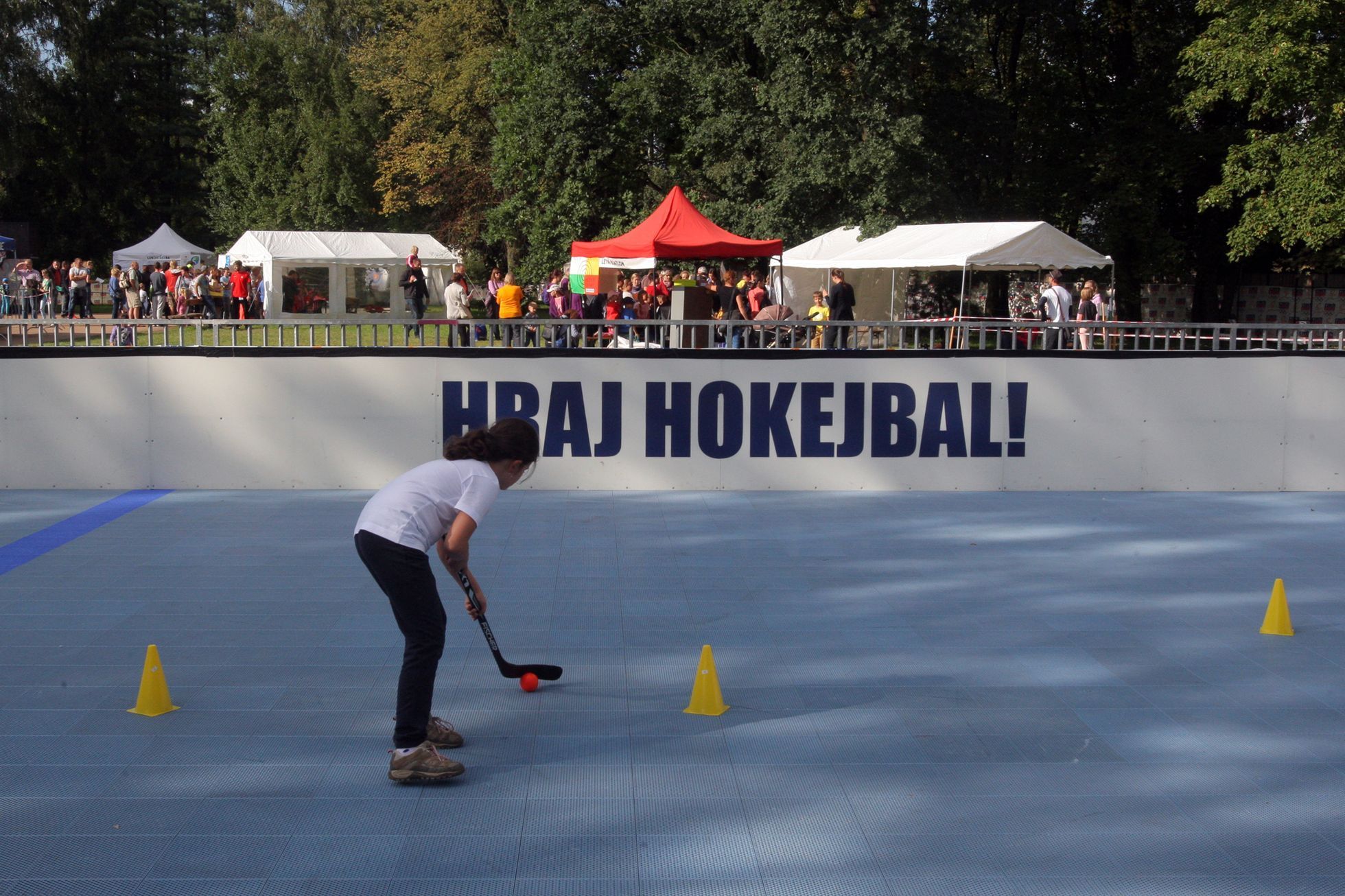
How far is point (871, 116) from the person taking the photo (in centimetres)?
3303

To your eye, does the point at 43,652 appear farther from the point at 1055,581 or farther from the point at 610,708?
the point at 1055,581

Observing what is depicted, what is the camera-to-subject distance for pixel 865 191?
33438 millimetres

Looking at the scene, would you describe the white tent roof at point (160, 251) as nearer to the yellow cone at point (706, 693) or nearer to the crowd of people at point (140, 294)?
the crowd of people at point (140, 294)

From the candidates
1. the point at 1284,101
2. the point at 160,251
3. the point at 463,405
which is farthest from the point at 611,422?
the point at 160,251

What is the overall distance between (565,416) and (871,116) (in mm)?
22902

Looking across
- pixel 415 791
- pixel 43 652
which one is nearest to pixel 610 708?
pixel 415 791

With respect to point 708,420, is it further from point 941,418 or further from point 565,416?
point 941,418

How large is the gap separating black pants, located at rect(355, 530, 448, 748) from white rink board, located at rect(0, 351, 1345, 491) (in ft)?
26.2

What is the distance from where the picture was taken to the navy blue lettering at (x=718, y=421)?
42.4 feet

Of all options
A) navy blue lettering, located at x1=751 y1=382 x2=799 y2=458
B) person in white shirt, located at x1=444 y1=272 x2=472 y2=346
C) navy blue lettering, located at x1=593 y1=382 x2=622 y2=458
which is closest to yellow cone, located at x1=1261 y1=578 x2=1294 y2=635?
navy blue lettering, located at x1=751 y1=382 x2=799 y2=458

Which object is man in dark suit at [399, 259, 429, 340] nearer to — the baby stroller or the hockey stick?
the baby stroller

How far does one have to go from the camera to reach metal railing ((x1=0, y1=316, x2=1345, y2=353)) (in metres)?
12.6

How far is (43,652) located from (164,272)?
115 feet

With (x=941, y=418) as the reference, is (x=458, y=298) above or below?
above
